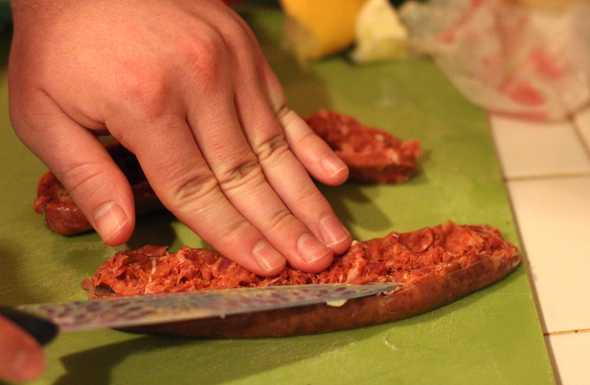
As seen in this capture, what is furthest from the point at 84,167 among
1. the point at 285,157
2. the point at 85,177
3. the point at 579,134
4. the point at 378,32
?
the point at 579,134

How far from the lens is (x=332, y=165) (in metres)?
1.53

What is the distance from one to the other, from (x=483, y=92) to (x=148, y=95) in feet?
4.09

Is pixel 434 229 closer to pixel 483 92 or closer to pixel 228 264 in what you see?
pixel 228 264

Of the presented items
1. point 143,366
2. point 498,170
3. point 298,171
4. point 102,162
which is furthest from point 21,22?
point 498,170

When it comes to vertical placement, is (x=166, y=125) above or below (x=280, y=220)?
above

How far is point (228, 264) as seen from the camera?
1386mm

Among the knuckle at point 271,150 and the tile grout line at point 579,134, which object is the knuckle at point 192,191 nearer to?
the knuckle at point 271,150

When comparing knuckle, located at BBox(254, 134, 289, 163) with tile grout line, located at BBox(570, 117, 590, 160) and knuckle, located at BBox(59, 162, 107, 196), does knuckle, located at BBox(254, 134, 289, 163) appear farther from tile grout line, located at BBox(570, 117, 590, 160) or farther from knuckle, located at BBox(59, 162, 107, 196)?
tile grout line, located at BBox(570, 117, 590, 160)

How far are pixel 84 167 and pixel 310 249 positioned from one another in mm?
491

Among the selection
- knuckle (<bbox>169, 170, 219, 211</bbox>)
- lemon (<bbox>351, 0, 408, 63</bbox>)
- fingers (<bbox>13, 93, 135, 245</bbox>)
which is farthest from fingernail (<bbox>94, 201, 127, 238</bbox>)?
lemon (<bbox>351, 0, 408, 63</bbox>)

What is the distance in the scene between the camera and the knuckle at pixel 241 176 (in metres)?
1.42

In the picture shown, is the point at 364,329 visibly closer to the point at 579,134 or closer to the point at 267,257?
the point at 267,257

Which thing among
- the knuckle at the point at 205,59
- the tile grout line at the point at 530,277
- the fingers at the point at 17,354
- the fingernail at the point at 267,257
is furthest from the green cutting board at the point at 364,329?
the knuckle at the point at 205,59

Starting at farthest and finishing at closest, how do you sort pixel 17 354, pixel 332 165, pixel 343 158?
pixel 343 158 < pixel 332 165 < pixel 17 354
